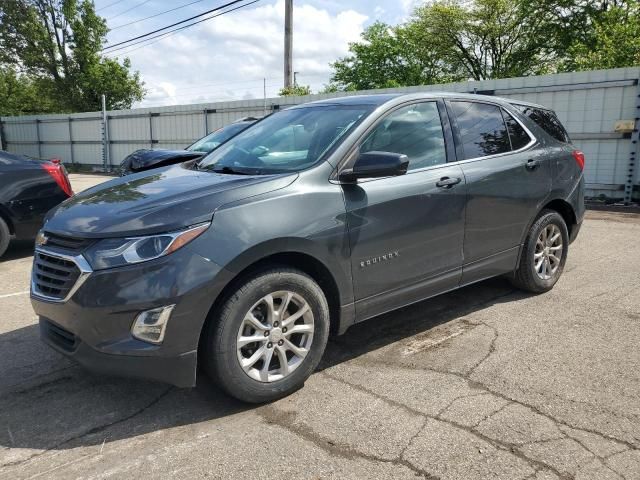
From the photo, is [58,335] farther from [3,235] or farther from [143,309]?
[3,235]

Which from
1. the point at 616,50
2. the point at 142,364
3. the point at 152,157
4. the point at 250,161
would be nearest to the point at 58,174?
the point at 152,157

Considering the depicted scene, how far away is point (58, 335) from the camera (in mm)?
2920

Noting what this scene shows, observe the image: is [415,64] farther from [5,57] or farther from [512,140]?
[512,140]

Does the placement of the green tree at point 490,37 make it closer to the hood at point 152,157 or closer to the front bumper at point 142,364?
the hood at point 152,157

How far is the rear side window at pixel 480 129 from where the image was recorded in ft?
13.4

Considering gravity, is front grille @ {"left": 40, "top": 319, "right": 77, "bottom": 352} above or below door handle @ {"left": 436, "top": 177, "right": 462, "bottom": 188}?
below

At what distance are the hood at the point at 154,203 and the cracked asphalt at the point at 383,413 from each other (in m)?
1.02

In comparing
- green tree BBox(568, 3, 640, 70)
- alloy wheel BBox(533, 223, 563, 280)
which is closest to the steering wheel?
alloy wheel BBox(533, 223, 563, 280)

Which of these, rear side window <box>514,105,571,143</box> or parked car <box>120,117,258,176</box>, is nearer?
rear side window <box>514,105,571,143</box>

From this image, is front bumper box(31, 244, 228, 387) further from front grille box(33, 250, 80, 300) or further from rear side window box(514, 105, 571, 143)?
rear side window box(514, 105, 571, 143)

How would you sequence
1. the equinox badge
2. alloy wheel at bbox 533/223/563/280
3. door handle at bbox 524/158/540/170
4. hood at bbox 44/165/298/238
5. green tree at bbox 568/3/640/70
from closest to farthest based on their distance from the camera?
hood at bbox 44/165/298/238 → the equinox badge → door handle at bbox 524/158/540/170 → alloy wheel at bbox 533/223/563/280 → green tree at bbox 568/3/640/70

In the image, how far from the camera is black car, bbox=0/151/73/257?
6539 mm

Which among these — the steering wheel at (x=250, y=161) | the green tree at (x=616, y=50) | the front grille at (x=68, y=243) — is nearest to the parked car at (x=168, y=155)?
the steering wheel at (x=250, y=161)

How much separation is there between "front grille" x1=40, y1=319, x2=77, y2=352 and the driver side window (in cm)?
200
